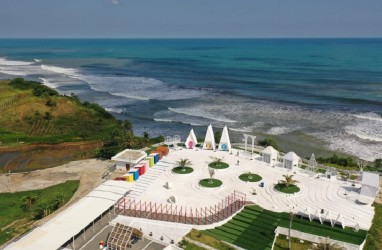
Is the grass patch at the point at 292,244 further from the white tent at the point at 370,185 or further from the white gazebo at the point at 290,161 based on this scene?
the white gazebo at the point at 290,161

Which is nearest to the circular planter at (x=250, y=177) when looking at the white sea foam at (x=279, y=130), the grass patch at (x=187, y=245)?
the grass patch at (x=187, y=245)

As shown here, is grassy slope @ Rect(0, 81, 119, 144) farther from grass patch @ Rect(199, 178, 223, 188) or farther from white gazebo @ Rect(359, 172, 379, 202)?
white gazebo @ Rect(359, 172, 379, 202)

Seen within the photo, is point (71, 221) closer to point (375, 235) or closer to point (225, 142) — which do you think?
point (225, 142)

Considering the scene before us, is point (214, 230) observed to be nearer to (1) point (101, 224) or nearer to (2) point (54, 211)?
(1) point (101, 224)

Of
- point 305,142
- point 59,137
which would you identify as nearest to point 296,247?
point 305,142

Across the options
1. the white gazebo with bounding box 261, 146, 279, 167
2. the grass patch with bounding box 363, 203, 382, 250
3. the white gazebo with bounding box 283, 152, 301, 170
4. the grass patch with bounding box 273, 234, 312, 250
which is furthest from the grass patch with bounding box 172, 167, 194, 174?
the grass patch with bounding box 363, 203, 382, 250
